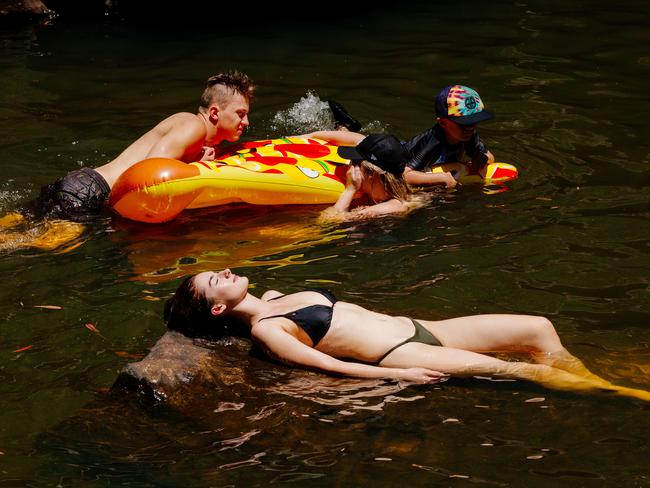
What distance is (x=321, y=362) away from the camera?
16.2ft

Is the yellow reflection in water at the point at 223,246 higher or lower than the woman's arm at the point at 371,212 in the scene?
lower

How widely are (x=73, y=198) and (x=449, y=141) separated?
313 centimetres

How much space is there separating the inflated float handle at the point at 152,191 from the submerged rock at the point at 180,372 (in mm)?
2193

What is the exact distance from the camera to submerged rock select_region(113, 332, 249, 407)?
4871 mm

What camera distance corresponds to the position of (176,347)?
203 inches

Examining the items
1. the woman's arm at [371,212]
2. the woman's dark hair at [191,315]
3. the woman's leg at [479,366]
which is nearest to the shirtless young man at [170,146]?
the woman's arm at [371,212]

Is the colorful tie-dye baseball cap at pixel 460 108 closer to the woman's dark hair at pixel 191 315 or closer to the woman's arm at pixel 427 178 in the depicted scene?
the woman's arm at pixel 427 178

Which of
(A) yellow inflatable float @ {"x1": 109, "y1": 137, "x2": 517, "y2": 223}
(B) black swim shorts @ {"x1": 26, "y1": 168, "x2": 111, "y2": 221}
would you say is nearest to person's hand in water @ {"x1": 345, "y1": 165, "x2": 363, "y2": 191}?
(A) yellow inflatable float @ {"x1": 109, "y1": 137, "x2": 517, "y2": 223}

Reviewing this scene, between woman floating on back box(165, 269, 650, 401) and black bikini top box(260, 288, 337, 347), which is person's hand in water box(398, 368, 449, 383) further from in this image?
black bikini top box(260, 288, 337, 347)

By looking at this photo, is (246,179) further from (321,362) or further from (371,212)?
(321,362)

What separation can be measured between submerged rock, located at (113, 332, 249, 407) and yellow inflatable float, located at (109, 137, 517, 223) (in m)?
2.24

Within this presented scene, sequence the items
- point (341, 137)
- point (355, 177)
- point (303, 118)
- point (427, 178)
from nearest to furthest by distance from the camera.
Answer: point (355, 177), point (427, 178), point (341, 137), point (303, 118)

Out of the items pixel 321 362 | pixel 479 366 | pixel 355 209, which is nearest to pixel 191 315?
pixel 321 362

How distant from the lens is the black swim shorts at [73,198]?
7.51 meters
